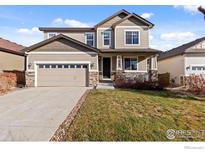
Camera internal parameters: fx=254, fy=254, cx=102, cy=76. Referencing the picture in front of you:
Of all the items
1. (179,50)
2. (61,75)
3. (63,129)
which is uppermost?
(179,50)

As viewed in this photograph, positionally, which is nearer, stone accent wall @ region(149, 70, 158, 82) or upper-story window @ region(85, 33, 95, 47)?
stone accent wall @ region(149, 70, 158, 82)

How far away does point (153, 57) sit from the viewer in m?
23.3

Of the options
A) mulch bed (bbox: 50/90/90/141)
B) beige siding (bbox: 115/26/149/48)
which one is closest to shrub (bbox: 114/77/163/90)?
beige siding (bbox: 115/26/149/48)

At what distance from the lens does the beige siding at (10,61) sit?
23.0m

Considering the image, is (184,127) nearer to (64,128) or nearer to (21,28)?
(64,128)

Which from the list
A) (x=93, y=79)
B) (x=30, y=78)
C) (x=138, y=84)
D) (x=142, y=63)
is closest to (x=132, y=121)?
(x=138, y=84)

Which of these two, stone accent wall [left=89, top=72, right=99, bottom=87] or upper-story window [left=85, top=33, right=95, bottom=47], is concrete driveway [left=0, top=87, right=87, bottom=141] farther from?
upper-story window [left=85, top=33, right=95, bottom=47]

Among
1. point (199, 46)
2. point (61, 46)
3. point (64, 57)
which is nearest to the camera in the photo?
point (199, 46)

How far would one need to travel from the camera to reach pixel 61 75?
19141mm

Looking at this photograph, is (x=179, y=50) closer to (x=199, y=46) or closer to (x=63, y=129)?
(x=199, y=46)

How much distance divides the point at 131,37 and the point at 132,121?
1660 cm

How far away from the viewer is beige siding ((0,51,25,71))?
2300 cm

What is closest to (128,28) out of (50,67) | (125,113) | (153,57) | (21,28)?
(153,57)

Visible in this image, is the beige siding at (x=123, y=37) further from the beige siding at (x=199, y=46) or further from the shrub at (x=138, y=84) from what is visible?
the shrub at (x=138, y=84)
